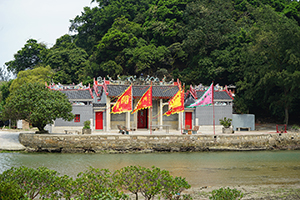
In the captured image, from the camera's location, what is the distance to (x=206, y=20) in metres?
49.8

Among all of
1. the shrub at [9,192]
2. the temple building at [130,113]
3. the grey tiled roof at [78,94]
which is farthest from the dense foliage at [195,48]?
the shrub at [9,192]

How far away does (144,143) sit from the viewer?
26.4 m

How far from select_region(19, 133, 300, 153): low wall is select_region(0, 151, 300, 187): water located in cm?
113

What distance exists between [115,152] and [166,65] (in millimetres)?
25785

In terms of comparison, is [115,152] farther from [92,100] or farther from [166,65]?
[166,65]

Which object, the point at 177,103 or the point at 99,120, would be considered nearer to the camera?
the point at 177,103

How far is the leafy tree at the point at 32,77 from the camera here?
43.9 meters

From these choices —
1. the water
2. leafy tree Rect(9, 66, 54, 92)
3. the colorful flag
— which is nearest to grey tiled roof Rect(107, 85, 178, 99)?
the colorful flag

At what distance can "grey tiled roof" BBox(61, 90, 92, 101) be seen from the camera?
31.6 metres

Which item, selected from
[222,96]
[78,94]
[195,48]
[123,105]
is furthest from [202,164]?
[195,48]

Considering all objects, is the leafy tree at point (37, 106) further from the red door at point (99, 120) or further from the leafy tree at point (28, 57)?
the leafy tree at point (28, 57)

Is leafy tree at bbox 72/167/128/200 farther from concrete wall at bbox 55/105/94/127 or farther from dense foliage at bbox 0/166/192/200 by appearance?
concrete wall at bbox 55/105/94/127

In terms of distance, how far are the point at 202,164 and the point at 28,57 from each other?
4885 centimetres

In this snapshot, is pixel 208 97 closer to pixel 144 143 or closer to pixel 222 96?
pixel 144 143
